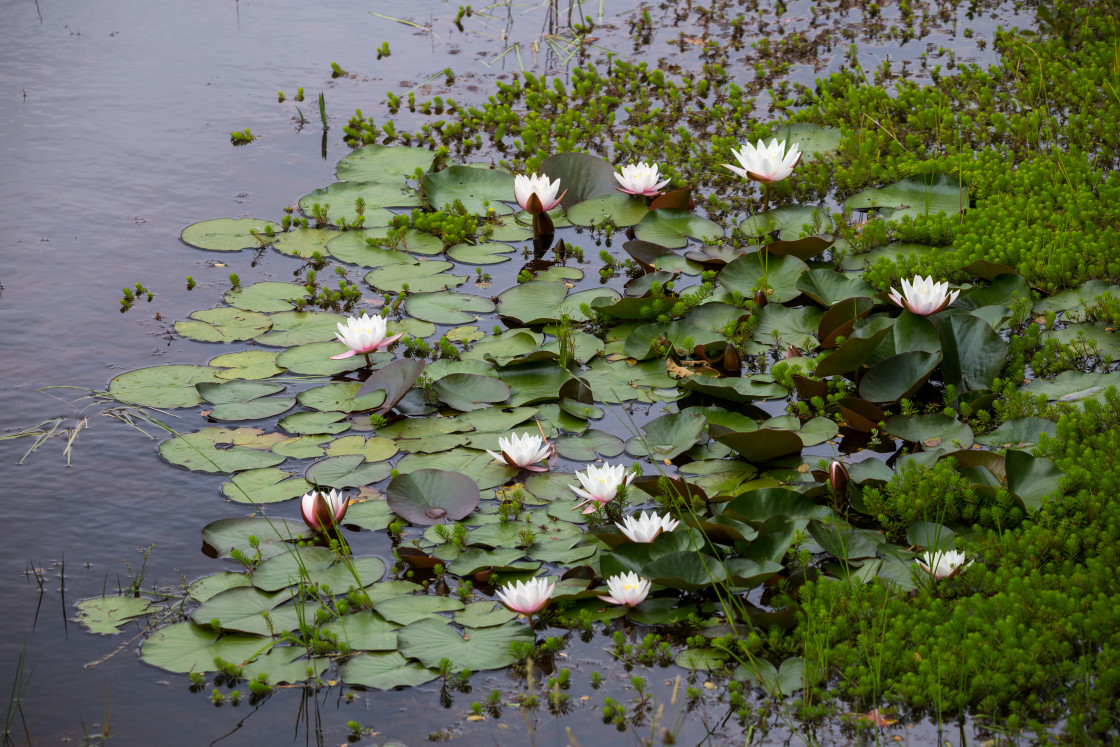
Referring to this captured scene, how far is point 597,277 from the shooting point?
16.4ft

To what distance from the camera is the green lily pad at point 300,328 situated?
445 centimetres

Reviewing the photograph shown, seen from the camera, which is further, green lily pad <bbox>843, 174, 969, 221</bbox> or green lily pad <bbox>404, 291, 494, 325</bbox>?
green lily pad <bbox>843, 174, 969, 221</bbox>

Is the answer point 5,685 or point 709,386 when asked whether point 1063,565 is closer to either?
point 709,386

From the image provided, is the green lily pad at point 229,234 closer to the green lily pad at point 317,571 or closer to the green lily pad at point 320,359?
the green lily pad at point 320,359

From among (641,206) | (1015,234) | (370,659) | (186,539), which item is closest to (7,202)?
(186,539)

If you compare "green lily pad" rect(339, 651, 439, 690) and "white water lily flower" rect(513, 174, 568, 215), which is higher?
"white water lily flower" rect(513, 174, 568, 215)

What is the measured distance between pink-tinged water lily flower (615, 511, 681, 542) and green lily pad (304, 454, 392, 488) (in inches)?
39.2

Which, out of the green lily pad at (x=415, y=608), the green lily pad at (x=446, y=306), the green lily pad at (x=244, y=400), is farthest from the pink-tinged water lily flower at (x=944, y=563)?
the green lily pad at (x=244, y=400)

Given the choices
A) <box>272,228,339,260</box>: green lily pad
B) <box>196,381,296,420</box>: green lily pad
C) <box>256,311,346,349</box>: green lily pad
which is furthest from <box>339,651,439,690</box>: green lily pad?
<box>272,228,339,260</box>: green lily pad

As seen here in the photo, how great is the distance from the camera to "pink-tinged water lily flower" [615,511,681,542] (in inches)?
123

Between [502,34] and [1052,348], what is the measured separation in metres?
5.45

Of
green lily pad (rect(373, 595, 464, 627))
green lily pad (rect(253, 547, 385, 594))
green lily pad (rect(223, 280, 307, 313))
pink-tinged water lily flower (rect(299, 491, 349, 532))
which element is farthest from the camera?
green lily pad (rect(223, 280, 307, 313))

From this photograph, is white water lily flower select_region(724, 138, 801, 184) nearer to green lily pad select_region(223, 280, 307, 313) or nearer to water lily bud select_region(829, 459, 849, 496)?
water lily bud select_region(829, 459, 849, 496)

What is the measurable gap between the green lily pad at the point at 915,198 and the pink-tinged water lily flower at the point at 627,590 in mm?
2931
